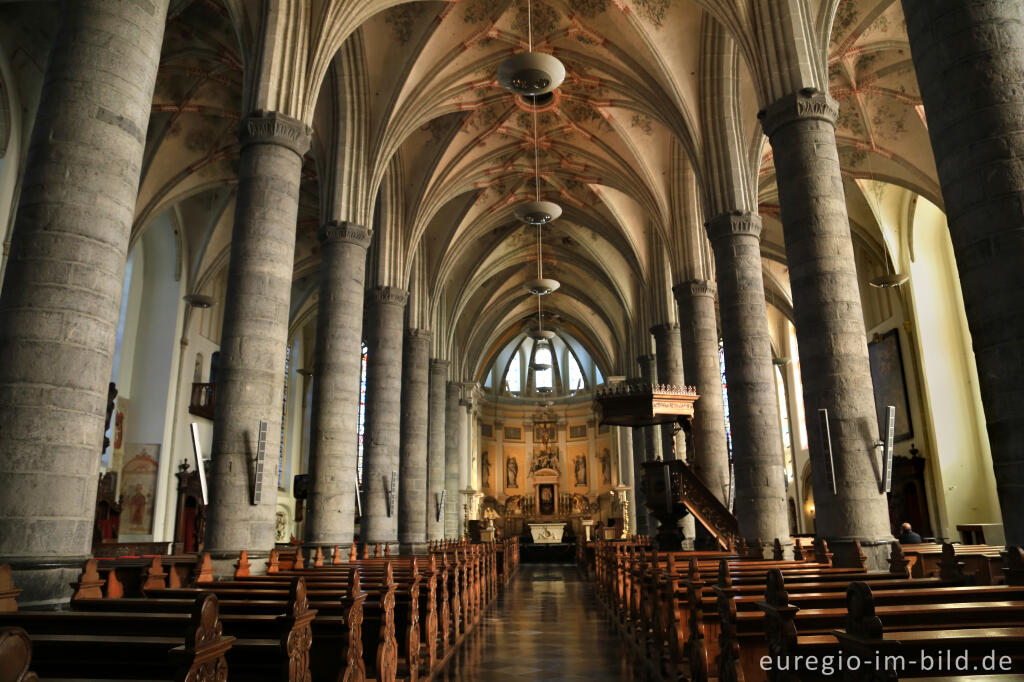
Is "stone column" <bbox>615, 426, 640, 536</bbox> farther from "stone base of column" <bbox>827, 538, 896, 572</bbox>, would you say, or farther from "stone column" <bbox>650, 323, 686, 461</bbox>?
"stone base of column" <bbox>827, 538, 896, 572</bbox>

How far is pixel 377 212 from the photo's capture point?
20.2 m

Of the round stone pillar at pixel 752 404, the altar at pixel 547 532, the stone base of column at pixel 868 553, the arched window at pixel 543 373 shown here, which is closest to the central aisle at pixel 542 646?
the stone base of column at pixel 868 553

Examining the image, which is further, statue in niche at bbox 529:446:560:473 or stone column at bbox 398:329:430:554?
statue in niche at bbox 529:446:560:473

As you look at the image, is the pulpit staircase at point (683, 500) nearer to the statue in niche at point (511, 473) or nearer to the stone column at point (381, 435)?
the stone column at point (381, 435)

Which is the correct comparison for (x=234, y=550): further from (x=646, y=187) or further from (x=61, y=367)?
(x=646, y=187)

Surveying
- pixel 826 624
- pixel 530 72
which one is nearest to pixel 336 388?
pixel 530 72

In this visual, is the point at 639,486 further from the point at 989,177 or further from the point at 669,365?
the point at 989,177

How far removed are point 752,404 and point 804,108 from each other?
17.8ft

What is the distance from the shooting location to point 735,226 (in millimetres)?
14641

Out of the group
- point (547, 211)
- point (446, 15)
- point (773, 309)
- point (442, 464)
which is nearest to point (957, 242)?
point (547, 211)

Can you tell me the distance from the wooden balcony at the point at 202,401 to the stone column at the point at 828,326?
58.5 ft

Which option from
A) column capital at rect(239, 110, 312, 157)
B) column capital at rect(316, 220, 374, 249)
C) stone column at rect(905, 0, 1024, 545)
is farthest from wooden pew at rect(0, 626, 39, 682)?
column capital at rect(316, 220, 374, 249)

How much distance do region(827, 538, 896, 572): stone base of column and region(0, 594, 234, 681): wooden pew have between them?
7.50m

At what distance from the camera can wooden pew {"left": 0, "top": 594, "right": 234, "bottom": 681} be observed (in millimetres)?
2594
